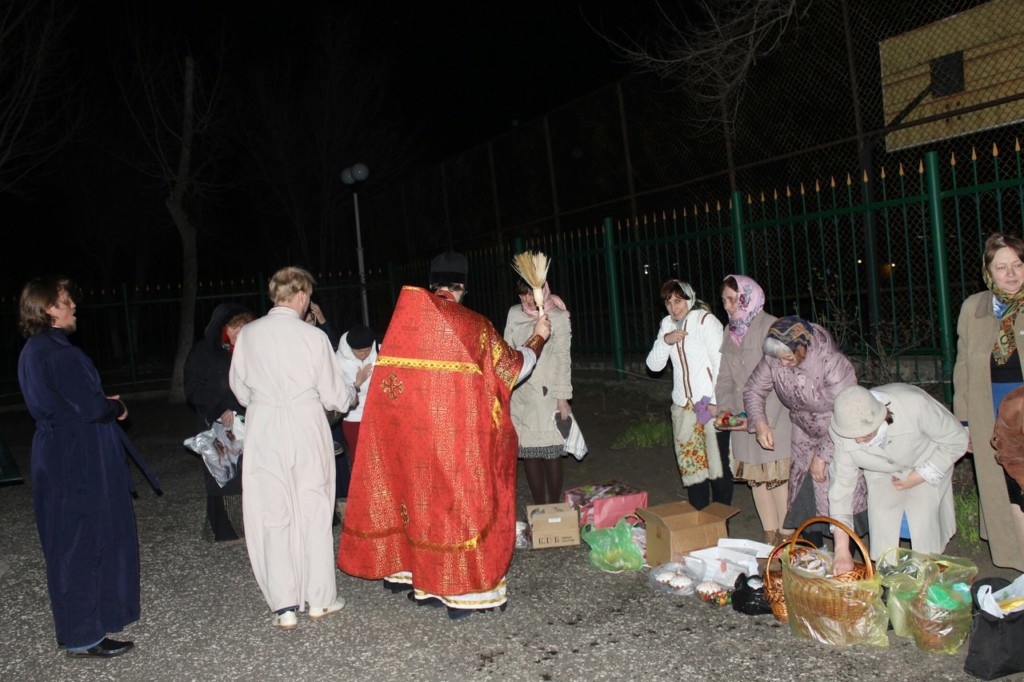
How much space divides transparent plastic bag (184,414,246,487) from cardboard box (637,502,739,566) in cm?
274

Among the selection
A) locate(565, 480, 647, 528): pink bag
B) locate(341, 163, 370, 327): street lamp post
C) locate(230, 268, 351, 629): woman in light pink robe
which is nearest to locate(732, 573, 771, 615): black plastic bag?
locate(565, 480, 647, 528): pink bag

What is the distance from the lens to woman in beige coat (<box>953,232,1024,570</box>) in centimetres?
453

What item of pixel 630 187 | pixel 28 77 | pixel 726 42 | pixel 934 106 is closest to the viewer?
pixel 726 42

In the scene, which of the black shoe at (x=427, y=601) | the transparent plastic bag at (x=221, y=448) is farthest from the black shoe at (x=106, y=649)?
the transparent plastic bag at (x=221, y=448)

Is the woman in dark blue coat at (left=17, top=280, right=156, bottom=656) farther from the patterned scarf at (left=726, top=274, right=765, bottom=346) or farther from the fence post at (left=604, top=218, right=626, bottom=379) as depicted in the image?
the fence post at (left=604, top=218, right=626, bottom=379)

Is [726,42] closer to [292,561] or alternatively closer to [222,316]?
[222,316]

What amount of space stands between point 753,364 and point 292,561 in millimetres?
2934

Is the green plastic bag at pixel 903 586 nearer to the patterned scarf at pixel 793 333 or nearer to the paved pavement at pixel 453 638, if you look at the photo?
the paved pavement at pixel 453 638

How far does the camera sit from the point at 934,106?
29.1 feet

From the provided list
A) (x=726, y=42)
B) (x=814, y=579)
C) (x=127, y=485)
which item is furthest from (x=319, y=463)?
(x=726, y=42)

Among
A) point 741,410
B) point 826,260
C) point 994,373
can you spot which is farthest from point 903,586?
point 826,260

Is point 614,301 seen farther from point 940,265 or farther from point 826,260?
point 940,265

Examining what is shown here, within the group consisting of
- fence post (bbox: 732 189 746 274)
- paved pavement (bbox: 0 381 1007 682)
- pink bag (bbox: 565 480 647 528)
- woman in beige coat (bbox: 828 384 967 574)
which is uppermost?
fence post (bbox: 732 189 746 274)

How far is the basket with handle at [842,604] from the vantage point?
418cm
